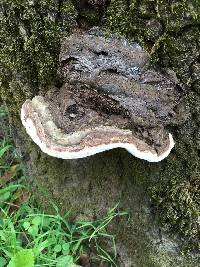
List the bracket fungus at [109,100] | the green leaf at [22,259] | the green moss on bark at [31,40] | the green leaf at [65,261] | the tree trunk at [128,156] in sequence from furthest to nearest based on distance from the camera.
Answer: the green leaf at [65,261], the green leaf at [22,259], the green moss on bark at [31,40], the tree trunk at [128,156], the bracket fungus at [109,100]

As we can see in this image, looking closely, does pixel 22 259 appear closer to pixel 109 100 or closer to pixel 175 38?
pixel 109 100

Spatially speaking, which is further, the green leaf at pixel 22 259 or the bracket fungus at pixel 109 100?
the green leaf at pixel 22 259

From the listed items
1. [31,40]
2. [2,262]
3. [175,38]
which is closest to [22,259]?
[2,262]

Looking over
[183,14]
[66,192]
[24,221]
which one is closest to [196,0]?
[183,14]

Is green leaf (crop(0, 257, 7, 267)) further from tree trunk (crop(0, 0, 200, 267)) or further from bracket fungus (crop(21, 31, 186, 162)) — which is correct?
bracket fungus (crop(21, 31, 186, 162))

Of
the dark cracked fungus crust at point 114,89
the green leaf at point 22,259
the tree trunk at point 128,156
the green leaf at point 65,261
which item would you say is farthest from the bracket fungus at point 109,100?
the green leaf at point 65,261

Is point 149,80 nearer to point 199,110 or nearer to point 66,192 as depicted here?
point 199,110

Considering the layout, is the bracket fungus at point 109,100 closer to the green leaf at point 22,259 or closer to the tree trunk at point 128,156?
the tree trunk at point 128,156
